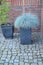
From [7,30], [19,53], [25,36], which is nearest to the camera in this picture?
[19,53]

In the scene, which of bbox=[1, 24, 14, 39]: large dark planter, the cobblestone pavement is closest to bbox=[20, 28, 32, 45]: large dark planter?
the cobblestone pavement

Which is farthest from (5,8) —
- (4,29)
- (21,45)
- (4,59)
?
(4,29)

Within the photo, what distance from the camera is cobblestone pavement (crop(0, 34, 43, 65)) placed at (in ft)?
12.3

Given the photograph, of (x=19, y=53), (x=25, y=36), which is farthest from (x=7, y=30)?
(x=19, y=53)

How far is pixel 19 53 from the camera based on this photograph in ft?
14.0

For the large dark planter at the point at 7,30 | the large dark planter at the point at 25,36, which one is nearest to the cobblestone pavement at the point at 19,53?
the large dark planter at the point at 25,36

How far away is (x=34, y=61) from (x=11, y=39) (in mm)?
1974

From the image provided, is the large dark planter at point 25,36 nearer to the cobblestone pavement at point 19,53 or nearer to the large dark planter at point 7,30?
the cobblestone pavement at point 19,53

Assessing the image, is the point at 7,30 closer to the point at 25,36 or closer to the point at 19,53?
the point at 25,36

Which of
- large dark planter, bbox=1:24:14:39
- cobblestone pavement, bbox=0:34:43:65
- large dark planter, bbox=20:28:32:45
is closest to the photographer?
cobblestone pavement, bbox=0:34:43:65

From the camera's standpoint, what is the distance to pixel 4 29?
5570 mm

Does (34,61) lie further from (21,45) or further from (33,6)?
(33,6)

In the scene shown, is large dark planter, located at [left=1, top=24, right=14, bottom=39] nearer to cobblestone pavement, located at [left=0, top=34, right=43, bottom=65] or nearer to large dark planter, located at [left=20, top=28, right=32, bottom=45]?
cobblestone pavement, located at [left=0, top=34, right=43, bottom=65]

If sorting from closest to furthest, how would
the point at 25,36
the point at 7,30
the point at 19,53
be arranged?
the point at 19,53 < the point at 25,36 < the point at 7,30
